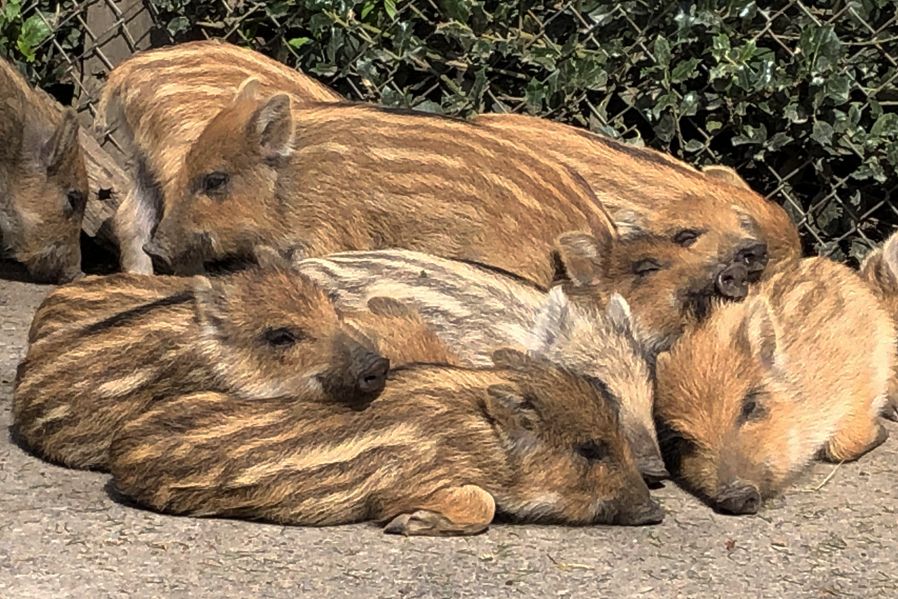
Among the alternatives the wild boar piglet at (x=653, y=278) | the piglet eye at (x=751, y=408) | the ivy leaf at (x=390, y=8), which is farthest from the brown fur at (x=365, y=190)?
the piglet eye at (x=751, y=408)

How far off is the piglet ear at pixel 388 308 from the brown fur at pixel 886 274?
1.77 metres

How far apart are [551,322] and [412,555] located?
1173mm

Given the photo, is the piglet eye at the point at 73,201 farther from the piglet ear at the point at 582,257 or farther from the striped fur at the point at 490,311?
the piglet ear at the point at 582,257

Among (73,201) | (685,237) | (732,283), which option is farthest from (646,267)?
(73,201)

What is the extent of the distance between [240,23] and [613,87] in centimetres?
168

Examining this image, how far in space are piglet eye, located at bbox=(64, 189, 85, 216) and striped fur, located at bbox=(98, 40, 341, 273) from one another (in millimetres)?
483

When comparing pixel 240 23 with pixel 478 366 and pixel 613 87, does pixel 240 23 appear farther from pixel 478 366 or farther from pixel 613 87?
pixel 478 366

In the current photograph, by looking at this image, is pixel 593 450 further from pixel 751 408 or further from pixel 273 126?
pixel 273 126

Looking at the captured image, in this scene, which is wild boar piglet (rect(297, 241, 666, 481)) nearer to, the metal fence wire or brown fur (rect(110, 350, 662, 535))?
brown fur (rect(110, 350, 662, 535))

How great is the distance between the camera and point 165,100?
5.68 meters

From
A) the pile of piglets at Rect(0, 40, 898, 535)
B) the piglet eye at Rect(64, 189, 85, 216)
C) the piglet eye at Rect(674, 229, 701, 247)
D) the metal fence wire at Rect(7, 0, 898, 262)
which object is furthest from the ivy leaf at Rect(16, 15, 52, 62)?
the piglet eye at Rect(674, 229, 701, 247)

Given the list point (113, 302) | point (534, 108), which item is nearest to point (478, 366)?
point (113, 302)

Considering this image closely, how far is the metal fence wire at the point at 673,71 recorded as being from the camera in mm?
5605

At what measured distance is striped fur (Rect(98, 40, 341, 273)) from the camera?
5641 millimetres
